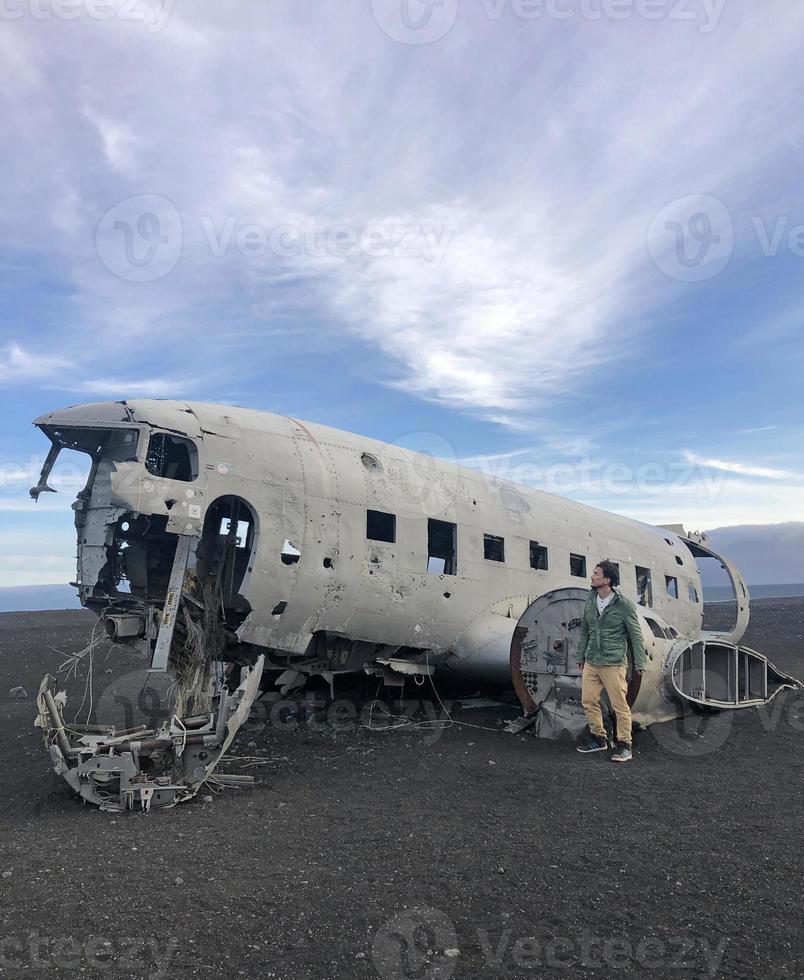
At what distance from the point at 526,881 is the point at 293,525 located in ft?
16.6

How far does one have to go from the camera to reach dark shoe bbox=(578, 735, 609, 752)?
28.8ft

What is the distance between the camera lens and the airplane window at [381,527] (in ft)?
32.9

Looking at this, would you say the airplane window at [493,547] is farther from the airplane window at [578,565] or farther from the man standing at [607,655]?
the man standing at [607,655]

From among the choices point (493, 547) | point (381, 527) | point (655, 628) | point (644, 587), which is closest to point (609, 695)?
point (655, 628)

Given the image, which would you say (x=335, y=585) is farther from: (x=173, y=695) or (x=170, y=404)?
(x=170, y=404)

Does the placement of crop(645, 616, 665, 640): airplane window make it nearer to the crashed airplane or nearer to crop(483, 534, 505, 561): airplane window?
the crashed airplane

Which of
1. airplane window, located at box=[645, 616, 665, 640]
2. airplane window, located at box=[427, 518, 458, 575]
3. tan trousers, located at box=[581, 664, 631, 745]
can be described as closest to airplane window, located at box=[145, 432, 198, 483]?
airplane window, located at box=[427, 518, 458, 575]

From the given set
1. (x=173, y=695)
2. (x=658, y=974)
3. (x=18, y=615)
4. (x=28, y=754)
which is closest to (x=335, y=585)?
(x=173, y=695)

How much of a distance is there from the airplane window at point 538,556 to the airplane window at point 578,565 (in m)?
0.90

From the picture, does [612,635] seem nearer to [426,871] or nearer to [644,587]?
[426,871]

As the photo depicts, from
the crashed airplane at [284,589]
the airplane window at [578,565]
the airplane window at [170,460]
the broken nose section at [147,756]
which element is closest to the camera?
the broken nose section at [147,756]

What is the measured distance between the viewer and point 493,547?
11711 mm

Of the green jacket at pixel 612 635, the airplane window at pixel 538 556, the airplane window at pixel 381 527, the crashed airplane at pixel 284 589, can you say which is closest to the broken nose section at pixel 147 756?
the crashed airplane at pixel 284 589

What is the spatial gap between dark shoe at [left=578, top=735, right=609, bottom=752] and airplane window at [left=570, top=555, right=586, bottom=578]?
15.0 ft
